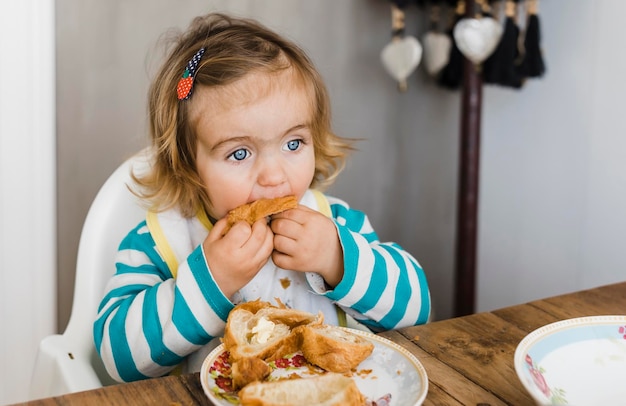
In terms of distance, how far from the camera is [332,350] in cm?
76

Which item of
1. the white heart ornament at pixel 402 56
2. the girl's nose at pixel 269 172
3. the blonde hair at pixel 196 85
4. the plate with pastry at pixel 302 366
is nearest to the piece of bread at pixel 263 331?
the plate with pastry at pixel 302 366

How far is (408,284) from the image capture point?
109 centimetres

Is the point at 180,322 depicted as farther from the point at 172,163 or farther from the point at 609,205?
the point at 609,205

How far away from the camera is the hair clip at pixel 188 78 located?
1.04 m

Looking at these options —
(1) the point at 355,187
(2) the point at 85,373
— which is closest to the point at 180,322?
(2) the point at 85,373

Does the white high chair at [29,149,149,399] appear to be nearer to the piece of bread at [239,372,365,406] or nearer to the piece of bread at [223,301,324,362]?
the piece of bread at [223,301,324,362]

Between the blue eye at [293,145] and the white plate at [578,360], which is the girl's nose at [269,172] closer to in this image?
the blue eye at [293,145]

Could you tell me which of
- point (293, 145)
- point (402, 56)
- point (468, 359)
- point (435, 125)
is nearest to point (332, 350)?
point (468, 359)

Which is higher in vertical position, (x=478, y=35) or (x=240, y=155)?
(x=478, y=35)

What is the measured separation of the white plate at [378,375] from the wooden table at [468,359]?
0.03 metres

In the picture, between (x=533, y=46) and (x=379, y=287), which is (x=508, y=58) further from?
(x=379, y=287)

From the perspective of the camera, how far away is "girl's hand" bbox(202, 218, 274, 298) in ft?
3.17

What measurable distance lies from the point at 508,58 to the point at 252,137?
928 mm

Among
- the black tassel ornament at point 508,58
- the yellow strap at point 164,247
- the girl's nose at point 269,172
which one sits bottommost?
the yellow strap at point 164,247
